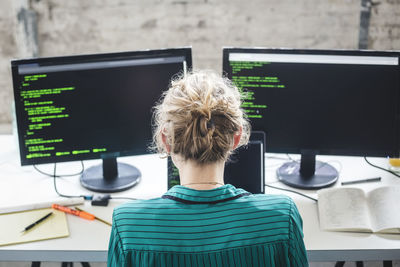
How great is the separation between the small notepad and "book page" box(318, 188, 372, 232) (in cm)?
84

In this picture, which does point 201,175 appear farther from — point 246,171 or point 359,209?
point 359,209

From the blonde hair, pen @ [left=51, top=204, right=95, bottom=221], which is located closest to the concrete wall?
pen @ [left=51, top=204, right=95, bottom=221]

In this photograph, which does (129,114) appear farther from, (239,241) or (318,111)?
(239,241)

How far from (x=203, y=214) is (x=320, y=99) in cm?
84

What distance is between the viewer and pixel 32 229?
1.45 meters

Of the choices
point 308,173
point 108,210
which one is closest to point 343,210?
point 308,173


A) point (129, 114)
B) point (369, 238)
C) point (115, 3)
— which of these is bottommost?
point (369, 238)

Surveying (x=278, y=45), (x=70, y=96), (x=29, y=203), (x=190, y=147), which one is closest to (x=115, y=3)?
(x=278, y=45)

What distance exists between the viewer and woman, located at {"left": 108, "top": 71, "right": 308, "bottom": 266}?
0.97 metres

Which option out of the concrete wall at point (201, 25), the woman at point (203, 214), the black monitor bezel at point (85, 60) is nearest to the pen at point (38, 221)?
the black monitor bezel at point (85, 60)

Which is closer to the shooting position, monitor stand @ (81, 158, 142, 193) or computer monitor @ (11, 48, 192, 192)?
computer monitor @ (11, 48, 192, 192)

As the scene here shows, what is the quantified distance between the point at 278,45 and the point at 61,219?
2113 mm

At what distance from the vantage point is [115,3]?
123 inches

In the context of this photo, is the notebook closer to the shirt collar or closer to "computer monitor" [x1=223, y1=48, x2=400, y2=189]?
"computer monitor" [x1=223, y1=48, x2=400, y2=189]
